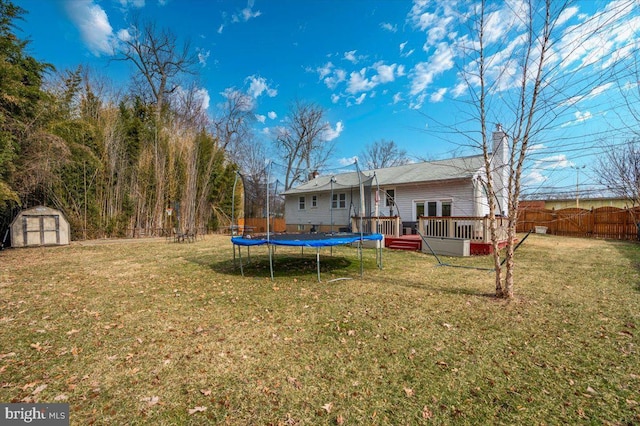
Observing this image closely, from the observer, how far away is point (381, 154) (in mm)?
33656

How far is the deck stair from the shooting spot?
1041 cm

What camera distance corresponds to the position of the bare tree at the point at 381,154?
32.9 m

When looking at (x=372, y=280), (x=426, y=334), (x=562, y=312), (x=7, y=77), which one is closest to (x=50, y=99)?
(x=7, y=77)

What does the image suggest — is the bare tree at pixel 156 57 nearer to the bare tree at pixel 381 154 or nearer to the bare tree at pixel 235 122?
the bare tree at pixel 235 122

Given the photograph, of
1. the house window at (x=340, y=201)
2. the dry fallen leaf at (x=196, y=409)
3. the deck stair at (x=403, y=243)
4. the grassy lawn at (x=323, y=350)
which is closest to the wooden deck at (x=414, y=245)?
the deck stair at (x=403, y=243)

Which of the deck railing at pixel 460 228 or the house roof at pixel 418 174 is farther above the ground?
the house roof at pixel 418 174

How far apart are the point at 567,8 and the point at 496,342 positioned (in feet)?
15.6

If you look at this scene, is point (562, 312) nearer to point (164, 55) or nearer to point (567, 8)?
point (567, 8)

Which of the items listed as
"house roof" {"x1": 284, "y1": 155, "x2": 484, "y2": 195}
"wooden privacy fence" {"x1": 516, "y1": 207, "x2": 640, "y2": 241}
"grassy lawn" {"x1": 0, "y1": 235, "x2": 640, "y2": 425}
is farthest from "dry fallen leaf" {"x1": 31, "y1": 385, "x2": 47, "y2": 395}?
"wooden privacy fence" {"x1": 516, "y1": 207, "x2": 640, "y2": 241}

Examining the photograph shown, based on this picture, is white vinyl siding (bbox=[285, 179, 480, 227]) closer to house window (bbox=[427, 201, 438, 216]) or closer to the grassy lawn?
house window (bbox=[427, 201, 438, 216])

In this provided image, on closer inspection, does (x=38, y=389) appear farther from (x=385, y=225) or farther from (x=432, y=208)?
(x=432, y=208)

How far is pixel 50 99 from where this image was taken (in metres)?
9.44

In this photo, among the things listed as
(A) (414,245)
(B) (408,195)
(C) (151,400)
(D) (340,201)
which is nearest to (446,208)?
(B) (408,195)

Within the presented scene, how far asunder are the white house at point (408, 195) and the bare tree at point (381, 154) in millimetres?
14553
